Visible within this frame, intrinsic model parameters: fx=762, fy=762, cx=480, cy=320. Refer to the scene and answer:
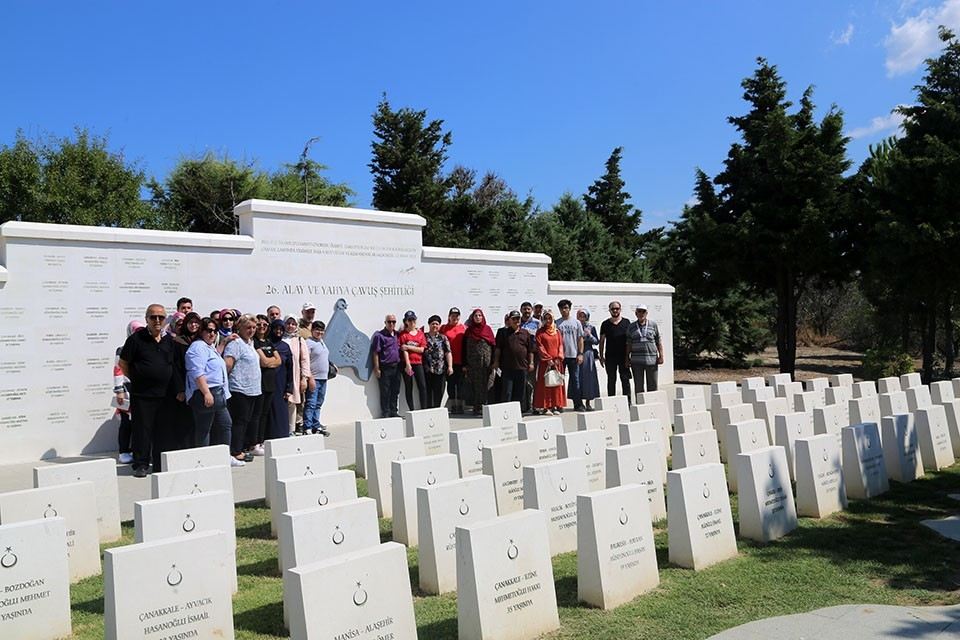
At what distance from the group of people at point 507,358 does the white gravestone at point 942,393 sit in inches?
163

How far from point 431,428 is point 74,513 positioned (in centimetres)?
420

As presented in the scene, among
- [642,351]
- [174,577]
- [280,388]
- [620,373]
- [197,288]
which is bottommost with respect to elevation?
[174,577]

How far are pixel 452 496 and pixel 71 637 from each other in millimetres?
2271

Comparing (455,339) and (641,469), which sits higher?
(455,339)

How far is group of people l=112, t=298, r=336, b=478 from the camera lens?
829 centimetres

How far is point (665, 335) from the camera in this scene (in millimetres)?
19609

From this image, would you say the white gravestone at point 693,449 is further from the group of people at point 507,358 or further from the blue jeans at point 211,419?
the group of people at point 507,358

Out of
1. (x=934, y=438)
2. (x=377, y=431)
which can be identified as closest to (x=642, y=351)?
(x=934, y=438)

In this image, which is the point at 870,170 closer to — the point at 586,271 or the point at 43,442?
the point at 586,271

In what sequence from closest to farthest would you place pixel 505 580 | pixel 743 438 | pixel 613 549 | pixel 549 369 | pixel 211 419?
pixel 505 580, pixel 613 549, pixel 743 438, pixel 211 419, pixel 549 369

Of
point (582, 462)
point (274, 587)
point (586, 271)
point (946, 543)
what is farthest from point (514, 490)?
point (586, 271)

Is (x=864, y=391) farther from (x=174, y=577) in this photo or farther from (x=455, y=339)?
(x=174, y=577)

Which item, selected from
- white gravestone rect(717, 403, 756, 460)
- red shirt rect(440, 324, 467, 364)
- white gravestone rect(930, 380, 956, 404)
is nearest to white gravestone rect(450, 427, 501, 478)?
white gravestone rect(717, 403, 756, 460)

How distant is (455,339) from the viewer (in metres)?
13.8
